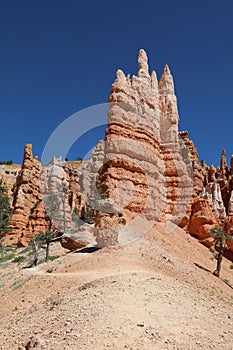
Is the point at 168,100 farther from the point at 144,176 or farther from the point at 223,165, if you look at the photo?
the point at 223,165

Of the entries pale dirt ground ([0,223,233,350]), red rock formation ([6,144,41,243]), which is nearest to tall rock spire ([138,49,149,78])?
pale dirt ground ([0,223,233,350])

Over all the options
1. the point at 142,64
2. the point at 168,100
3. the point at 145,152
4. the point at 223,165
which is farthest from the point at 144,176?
the point at 223,165

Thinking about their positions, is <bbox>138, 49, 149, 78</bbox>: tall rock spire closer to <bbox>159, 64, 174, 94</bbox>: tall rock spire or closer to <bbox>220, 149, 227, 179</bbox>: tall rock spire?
<bbox>159, 64, 174, 94</bbox>: tall rock spire

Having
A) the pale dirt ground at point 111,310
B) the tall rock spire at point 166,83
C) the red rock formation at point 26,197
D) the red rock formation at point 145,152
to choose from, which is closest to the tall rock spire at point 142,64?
the red rock formation at point 145,152

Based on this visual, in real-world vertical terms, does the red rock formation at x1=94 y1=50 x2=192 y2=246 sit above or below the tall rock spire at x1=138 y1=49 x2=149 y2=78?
below

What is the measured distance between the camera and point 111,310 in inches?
326

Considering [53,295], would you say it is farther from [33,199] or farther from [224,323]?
[33,199]

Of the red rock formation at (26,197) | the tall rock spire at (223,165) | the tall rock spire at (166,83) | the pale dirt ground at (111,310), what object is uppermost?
the tall rock spire at (166,83)

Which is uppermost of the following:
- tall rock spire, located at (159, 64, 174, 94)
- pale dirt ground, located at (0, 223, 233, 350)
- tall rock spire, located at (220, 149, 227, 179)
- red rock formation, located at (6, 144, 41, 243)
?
tall rock spire, located at (159, 64, 174, 94)

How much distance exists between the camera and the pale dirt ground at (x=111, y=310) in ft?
22.1

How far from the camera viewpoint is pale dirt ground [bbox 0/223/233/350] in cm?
673

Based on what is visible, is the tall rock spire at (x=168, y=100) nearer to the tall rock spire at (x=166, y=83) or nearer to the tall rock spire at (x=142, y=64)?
the tall rock spire at (x=166, y=83)

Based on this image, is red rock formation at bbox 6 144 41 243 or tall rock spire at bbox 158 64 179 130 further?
red rock formation at bbox 6 144 41 243

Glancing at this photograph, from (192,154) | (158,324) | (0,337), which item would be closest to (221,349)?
(158,324)
